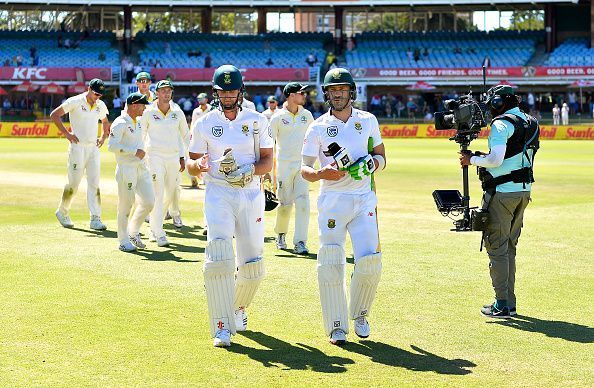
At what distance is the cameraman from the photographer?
381 inches

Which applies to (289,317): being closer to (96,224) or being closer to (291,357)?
(291,357)

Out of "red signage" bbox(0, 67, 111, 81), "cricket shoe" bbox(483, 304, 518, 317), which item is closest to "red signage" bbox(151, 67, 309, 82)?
"red signage" bbox(0, 67, 111, 81)

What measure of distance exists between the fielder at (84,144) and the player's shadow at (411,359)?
9.11 m

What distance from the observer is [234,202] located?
873 cm

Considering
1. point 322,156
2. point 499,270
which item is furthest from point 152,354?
point 499,270

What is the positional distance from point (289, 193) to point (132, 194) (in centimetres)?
230

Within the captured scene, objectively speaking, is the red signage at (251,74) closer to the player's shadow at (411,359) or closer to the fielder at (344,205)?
the fielder at (344,205)

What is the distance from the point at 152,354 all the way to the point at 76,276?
4119 mm

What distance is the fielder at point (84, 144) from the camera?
16875 mm

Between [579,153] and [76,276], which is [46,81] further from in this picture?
[76,276]

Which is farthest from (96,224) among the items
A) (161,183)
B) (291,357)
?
(291,357)

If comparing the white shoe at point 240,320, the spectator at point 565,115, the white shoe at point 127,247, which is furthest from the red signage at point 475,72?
the white shoe at point 240,320

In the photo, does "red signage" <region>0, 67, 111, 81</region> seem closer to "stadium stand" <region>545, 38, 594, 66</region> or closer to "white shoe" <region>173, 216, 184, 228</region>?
"stadium stand" <region>545, 38, 594, 66</region>

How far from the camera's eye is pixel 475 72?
6694cm
